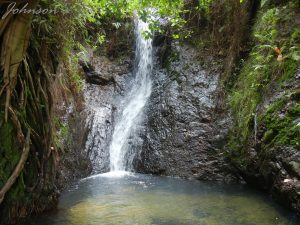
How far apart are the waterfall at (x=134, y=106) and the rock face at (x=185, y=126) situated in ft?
1.19

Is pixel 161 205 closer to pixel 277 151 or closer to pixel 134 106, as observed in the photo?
pixel 277 151

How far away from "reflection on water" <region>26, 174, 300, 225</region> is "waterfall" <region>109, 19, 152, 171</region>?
137 cm

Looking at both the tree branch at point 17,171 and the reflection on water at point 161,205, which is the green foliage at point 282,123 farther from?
the tree branch at point 17,171

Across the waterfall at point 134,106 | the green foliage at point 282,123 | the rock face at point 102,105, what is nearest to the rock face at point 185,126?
the waterfall at point 134,106

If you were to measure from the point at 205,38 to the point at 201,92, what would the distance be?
70.4 inches

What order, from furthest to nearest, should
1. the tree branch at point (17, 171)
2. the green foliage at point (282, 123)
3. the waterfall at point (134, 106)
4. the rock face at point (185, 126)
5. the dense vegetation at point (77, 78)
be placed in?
the waterfall at point (134, 106) → the rock face at point (185, 126) → the green foliage at point (282, 123) → the dense vegetation at point (77, 78) → the tree branch at point (17, 171)

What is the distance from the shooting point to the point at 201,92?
336 inches

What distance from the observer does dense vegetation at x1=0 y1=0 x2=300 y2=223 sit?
3.88 metres

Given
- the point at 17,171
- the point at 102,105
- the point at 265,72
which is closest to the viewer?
the point at 17,171

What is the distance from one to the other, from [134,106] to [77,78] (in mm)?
2269

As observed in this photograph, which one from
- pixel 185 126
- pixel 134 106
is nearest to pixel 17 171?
pixel 185 126

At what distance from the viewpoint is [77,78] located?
7562 mm

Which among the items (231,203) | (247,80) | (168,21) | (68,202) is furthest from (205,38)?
(68,202)

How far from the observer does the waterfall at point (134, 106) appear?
815 cm
